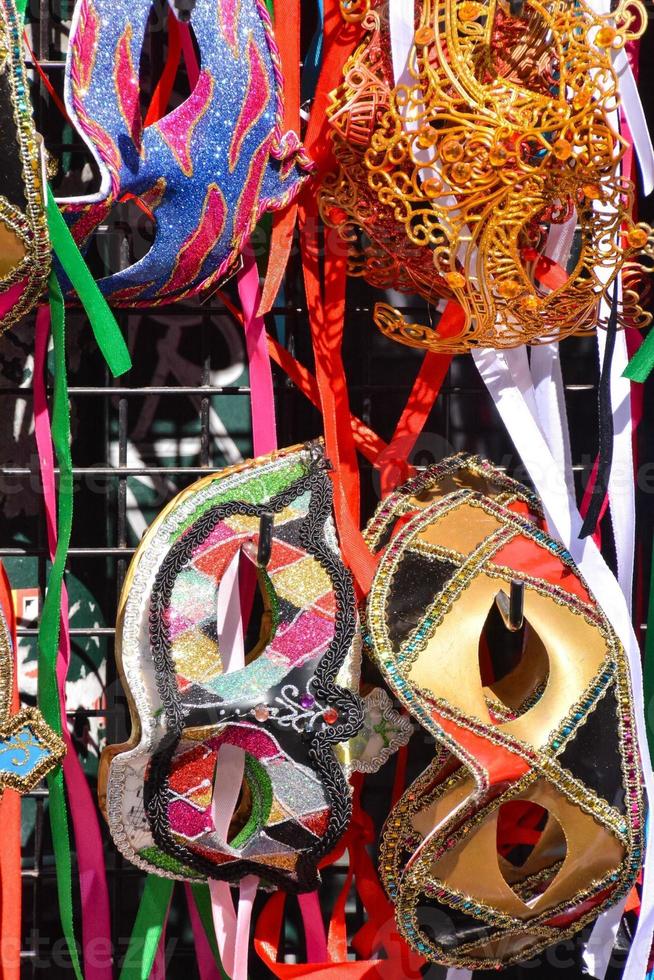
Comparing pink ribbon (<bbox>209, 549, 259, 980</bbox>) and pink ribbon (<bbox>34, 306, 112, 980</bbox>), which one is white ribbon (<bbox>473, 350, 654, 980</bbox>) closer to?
pink ribbon (<bbox>209, 549, 259, 980</bbox>)

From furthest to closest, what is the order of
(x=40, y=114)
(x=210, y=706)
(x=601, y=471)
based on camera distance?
(x=40, y=114) < (x=601, y=471) < (x=210, y=706)

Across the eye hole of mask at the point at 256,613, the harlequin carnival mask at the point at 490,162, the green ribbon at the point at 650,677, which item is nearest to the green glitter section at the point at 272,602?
the eye hole of mask at the point at 256,613

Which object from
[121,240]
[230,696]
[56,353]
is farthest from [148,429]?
[230,696]

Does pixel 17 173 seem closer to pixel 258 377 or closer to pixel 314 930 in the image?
pixel 258 377

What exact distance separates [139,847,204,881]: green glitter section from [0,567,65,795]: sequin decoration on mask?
0.31 ft

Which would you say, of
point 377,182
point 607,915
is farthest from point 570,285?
point 607,915

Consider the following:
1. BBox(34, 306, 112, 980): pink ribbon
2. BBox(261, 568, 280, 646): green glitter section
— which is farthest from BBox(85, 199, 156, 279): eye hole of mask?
BBox(261, 568, 280, 646): green glitter section

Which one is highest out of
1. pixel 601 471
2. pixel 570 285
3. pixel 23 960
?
pixel 570 285

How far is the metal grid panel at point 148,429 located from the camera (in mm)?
1180

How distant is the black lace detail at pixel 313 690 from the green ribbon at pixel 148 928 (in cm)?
8

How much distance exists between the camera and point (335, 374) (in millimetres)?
1031

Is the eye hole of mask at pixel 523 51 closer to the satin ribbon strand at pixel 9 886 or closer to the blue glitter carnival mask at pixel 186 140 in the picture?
the blue glitter carnival mask at pixel 186 140

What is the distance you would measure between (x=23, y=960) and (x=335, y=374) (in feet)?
2.03

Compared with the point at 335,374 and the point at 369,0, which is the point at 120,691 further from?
the point at 369,0
